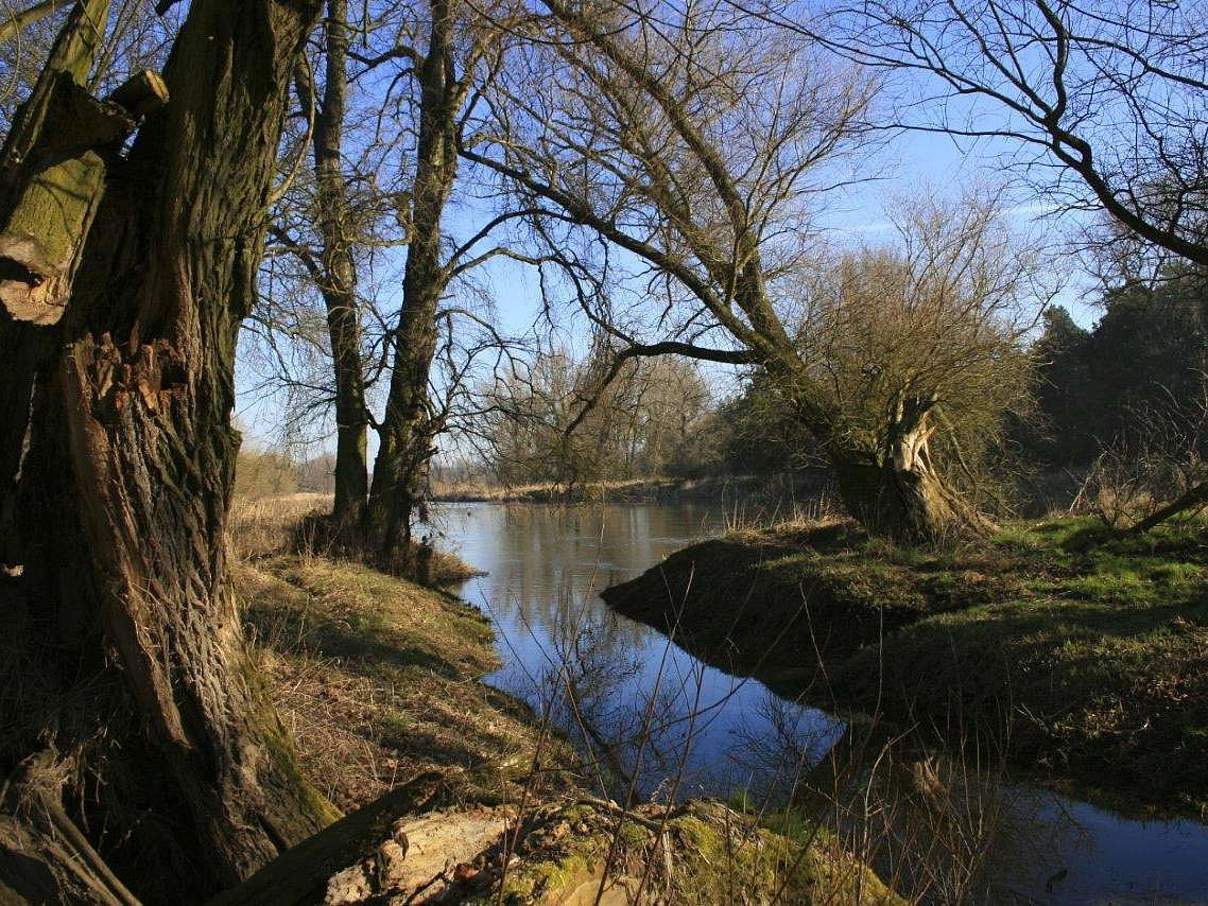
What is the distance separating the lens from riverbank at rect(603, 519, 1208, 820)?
6742 millimetres

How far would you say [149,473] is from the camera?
359 centimetres

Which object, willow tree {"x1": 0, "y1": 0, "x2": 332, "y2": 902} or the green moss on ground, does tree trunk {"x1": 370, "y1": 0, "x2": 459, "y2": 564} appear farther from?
the green moss on ground

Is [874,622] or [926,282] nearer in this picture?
[874,622]

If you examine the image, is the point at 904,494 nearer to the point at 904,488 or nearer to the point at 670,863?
the point at 904,488

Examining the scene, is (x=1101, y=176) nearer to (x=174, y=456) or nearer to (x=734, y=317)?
(x=174, y=456)

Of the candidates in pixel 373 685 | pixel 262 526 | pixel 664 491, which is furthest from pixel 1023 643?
pixel 664 491

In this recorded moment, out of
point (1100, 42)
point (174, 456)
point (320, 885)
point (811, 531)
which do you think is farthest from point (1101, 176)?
point (811, 531)

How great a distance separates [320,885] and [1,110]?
273 inches

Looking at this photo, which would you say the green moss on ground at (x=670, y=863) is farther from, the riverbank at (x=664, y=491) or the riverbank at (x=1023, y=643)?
the riverbank at (x=664, y=491)

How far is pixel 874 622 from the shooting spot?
10.7 meters

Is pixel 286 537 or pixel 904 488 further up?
pixel 904 488

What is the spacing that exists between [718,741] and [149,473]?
575cm

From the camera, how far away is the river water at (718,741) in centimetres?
290

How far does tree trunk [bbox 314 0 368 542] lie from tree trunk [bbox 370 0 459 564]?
39cm
